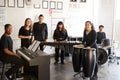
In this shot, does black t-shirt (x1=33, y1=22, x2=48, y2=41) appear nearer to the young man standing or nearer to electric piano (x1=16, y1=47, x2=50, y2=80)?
the young man standing

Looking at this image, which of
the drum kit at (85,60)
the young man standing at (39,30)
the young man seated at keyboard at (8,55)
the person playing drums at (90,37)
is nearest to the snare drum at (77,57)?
the drum kit at (85,60)

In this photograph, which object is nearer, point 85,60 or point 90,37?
point 85,60

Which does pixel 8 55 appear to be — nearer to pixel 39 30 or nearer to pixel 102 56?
pixel 39 30

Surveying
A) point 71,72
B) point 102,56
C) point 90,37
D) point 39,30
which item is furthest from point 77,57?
point 39,30

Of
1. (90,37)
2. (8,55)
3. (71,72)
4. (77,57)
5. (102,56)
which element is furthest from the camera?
(102,56)

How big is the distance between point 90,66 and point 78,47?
63 cm

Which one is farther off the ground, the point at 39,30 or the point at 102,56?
the point at 39,30

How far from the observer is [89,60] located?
5.50m

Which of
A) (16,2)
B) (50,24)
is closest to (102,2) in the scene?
(50,24)

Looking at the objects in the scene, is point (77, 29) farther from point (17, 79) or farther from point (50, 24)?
point (17, 79)

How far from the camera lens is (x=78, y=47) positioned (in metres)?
5.88

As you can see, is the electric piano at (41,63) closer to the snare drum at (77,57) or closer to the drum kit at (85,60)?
the drum kit at (85,60)

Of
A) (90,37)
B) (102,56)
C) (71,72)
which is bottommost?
(71,72)

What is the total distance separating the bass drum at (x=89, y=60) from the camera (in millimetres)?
5488
